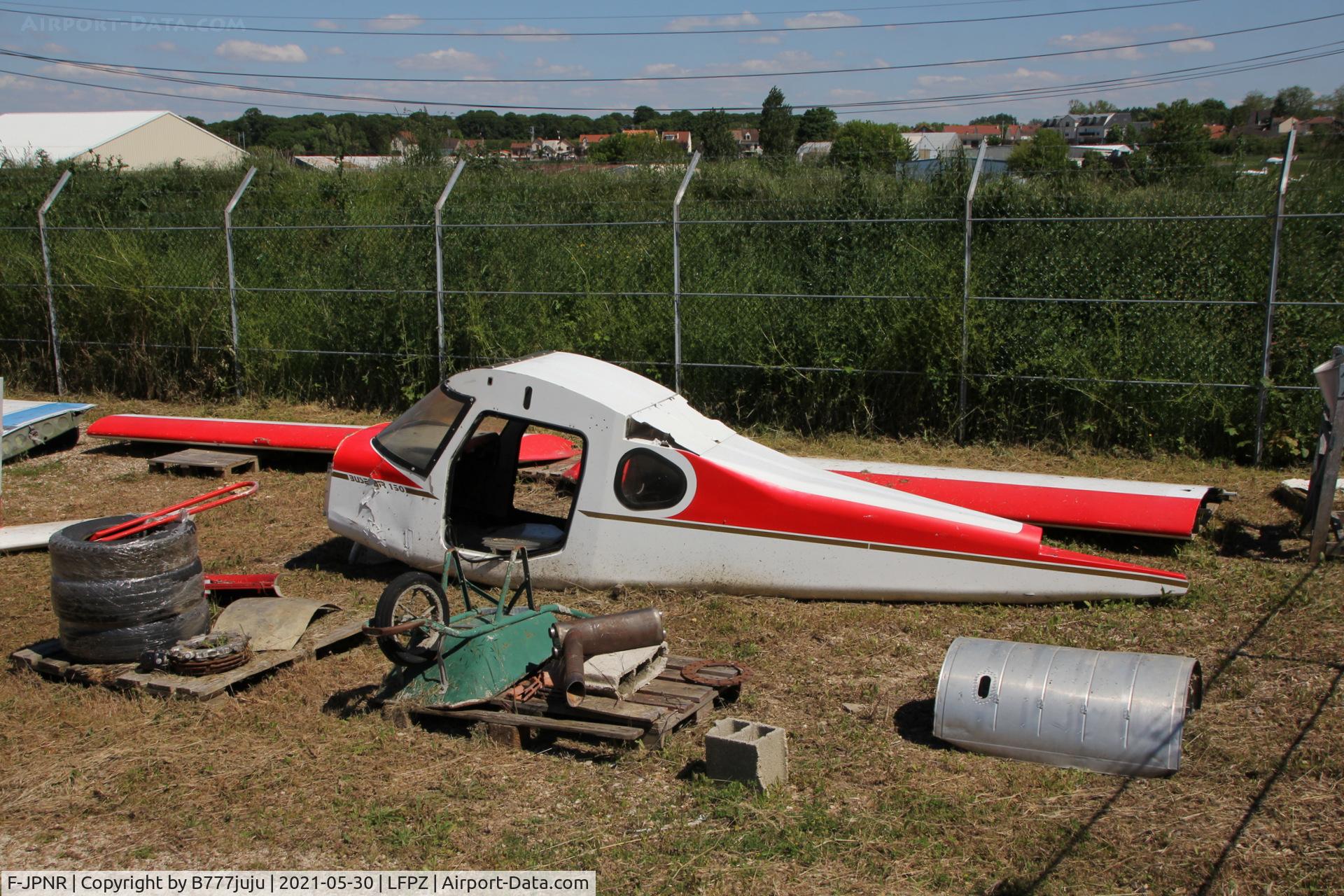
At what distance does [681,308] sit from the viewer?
1271 centimetres

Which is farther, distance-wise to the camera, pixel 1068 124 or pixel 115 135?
pixel 1068 124

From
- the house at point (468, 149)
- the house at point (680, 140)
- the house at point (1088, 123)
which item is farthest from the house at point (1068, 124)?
the house at point (468, 149)

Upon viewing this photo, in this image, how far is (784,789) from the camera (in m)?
4.88

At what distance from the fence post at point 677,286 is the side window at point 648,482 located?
5139 millimetres

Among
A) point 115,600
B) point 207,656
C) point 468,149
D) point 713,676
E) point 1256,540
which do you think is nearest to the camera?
point 713,676

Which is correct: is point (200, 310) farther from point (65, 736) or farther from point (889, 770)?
point (889, 770)

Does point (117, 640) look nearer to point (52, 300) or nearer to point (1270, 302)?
point (1270, 302)

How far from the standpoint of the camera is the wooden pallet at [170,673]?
6.02 metres

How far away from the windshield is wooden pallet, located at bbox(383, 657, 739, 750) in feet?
7.37

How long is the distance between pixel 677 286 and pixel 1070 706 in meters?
7.83

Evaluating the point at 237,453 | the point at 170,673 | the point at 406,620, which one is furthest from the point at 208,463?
the point at 406,620

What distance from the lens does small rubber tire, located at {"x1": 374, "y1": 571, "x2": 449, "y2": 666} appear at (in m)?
5.63

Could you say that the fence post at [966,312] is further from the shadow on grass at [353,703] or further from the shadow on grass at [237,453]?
the shadow on grass at [353,703]

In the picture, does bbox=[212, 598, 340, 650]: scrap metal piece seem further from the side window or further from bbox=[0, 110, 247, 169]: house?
bbox=[0, 110, 247, 169]: house
